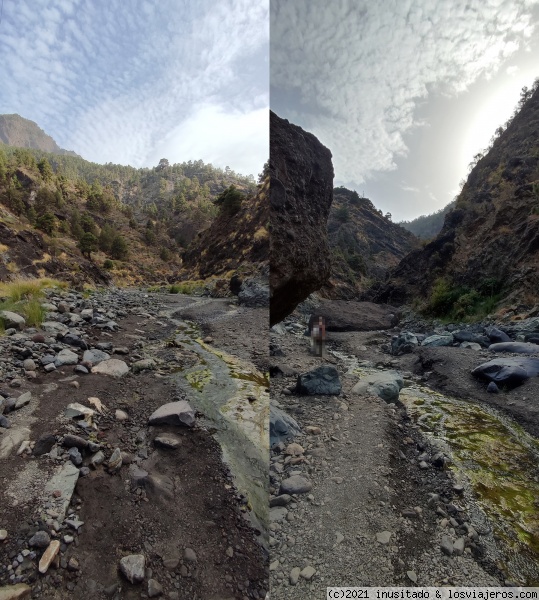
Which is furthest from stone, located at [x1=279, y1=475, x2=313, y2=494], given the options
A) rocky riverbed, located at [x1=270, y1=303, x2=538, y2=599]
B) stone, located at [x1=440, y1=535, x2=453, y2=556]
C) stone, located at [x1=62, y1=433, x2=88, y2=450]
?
stone, located at [x1=62, y1=433, x2=88, y2=450]

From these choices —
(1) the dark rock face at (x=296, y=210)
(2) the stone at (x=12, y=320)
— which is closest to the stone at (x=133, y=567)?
(1) the dark rock face at (x=296, y=210)

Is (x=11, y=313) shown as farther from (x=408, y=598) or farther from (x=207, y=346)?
(x=408, y=598)

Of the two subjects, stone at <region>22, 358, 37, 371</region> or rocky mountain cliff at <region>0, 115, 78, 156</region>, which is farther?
rocky mountain cliff at <region>0, 115, 78, 156</region>

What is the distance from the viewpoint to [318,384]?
4191mm

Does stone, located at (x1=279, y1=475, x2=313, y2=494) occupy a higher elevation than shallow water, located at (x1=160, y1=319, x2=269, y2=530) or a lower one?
lower

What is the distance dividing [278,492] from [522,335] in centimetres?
770

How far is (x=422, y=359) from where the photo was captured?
6.75 m

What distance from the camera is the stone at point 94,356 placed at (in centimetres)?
452

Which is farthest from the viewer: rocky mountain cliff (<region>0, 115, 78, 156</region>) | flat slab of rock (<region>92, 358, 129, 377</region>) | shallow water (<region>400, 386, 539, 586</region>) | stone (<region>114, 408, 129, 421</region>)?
rocky mountain cliff (<region>0, 115, 78, 156</region>)

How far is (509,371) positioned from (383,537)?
3.98 metres

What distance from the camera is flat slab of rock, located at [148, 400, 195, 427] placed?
323cm

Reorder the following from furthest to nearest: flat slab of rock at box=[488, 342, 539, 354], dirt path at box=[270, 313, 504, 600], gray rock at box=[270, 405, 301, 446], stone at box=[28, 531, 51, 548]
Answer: flat slab of rock at box=[488, 342, 539, 354]
gray rock at box=[270, 405, 301, 446]
stone at box=[28, 531, 51, 548]
dirt path at box=[270, 313, 504, 600]

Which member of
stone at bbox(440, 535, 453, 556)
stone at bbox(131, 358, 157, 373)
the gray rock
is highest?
stone at bbox(131, 358, 157, 373)

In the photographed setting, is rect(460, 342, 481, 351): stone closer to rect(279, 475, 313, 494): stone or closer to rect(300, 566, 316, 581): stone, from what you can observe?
rect(279, 475, 313, 494): stone
